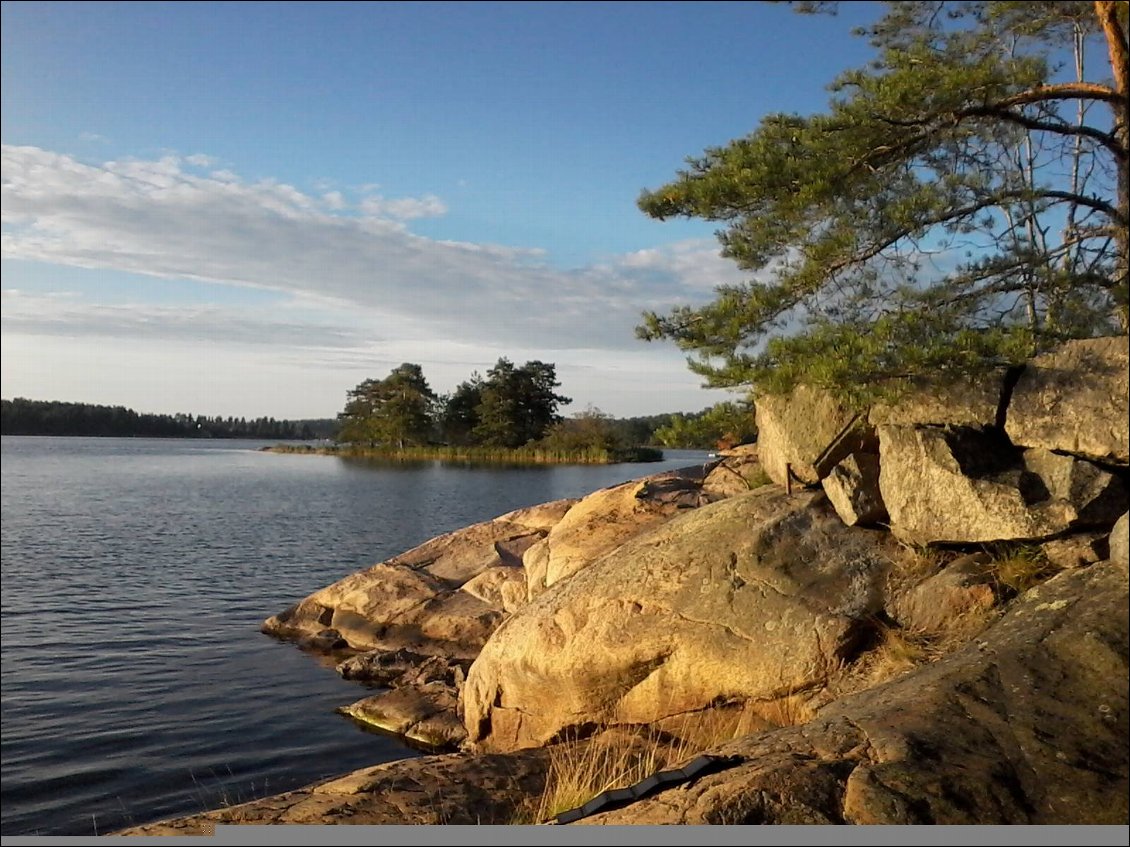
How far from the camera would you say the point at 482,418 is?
2840 inches

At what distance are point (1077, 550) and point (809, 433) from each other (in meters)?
2.41

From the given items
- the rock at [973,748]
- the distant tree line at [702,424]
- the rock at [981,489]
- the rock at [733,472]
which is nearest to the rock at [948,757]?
the rock at [973,748]

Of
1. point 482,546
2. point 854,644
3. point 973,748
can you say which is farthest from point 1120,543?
point 482,546

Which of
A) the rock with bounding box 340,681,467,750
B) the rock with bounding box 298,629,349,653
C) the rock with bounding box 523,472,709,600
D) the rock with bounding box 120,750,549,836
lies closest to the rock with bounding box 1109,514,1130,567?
the rock with bounding box 120,750,549,836

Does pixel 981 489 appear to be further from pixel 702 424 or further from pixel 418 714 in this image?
pixel 418 714

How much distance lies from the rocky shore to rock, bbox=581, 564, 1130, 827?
0.01 metres

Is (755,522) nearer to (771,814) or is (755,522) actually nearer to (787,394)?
(787,394)

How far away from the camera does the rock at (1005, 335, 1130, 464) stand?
628 centimetres

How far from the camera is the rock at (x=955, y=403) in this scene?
6984mm

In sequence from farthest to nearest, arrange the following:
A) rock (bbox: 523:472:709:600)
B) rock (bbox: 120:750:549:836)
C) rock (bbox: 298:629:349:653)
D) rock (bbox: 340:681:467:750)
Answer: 1. rock (bbox: 298:629:349:653)
2. rock (bbox: 523:472:709:600)
3. rock (bbox: 340:681:467:750)
4. rock (bbox: 120:750:549:836)

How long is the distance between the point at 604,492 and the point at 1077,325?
21.1ft

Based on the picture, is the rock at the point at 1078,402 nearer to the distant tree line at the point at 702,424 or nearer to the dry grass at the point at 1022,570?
the dry grass at the point at 1022,570

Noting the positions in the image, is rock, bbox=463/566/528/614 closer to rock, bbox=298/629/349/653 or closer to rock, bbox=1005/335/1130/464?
rock, bbox=298/629/349/653

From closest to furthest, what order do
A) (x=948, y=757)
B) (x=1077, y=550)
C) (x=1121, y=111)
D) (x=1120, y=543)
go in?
(x=948, y=757), (x=1120, y=543), (x=1077, y=550), (x=1121, y=111)
